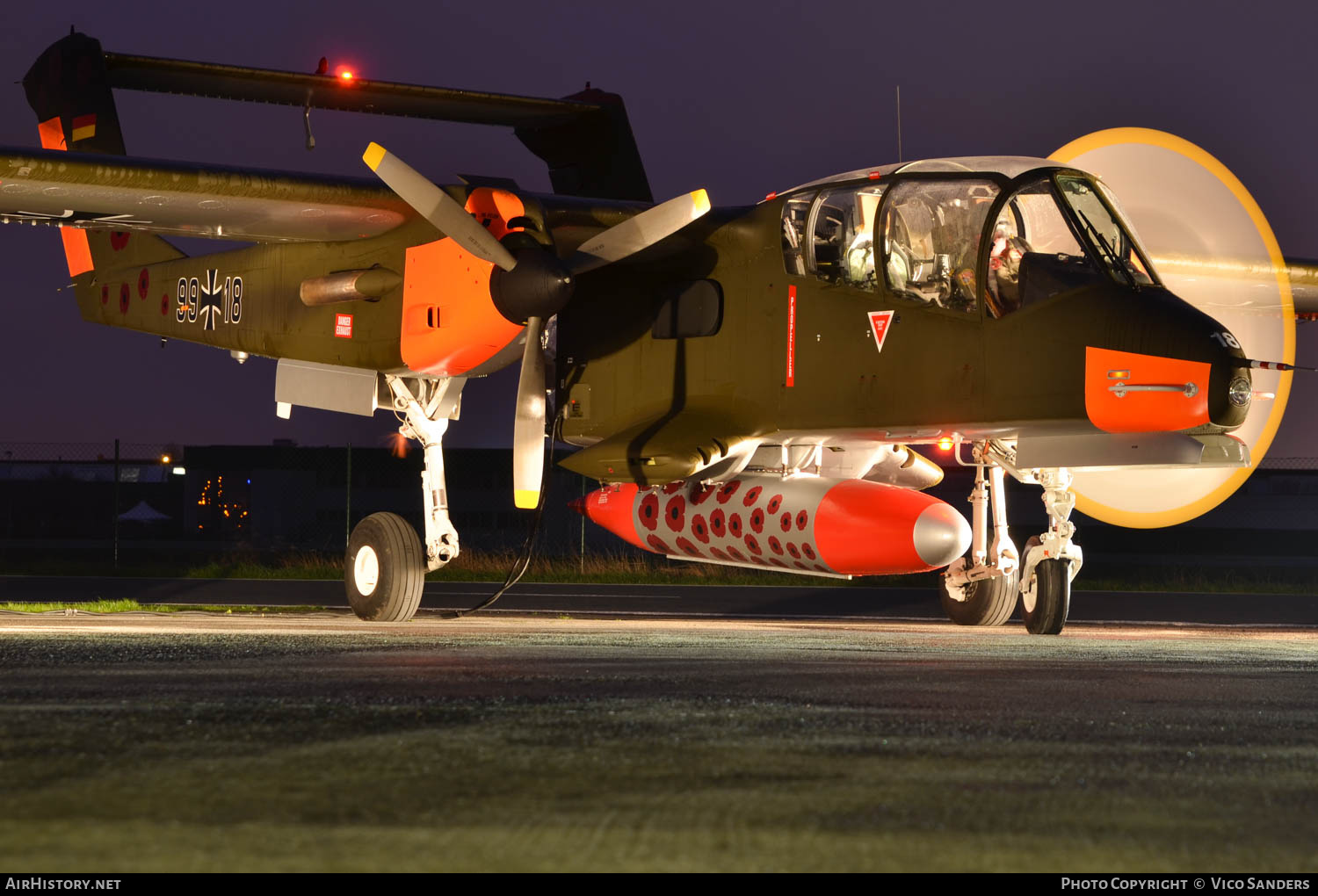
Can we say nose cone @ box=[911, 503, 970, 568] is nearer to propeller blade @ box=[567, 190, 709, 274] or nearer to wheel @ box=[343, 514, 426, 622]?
propeller blade @ box=[567, 190, 709, 274]

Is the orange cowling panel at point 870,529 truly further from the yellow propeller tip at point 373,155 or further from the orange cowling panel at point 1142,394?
the yellow propeller tip at point 373,155

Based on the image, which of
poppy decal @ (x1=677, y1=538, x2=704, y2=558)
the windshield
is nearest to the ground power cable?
poppy decal @ (x1=677, y1=538, x2=704, y2=558)

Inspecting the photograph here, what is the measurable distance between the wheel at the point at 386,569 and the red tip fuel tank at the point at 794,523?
2250 millimetres

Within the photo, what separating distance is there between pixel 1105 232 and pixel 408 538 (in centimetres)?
808

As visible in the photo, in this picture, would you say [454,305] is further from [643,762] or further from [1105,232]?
[643,762]

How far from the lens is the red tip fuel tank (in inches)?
553

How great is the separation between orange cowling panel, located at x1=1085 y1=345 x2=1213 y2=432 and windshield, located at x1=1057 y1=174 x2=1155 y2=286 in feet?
2.77

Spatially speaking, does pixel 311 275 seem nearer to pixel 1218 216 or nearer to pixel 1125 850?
pixel 1218 216

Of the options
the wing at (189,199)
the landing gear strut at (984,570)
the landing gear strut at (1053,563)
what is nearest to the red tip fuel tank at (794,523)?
the landing gear strut at (984,570)

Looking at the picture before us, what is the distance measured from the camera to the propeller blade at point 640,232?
14.1m

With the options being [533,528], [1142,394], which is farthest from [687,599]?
[1142,394]

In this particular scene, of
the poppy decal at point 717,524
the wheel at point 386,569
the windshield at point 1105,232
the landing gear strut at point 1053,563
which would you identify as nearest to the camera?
the windshield at point 1105,232

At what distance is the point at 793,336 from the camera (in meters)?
14.1

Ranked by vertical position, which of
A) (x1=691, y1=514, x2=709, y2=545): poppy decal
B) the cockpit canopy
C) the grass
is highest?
the cockpit canopy
